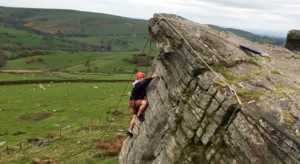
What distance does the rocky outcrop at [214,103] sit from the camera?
17.1 metres

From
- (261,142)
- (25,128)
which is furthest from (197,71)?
(25,128)

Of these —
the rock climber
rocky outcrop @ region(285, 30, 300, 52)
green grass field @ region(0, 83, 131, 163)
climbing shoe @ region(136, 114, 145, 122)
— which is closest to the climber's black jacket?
the rock climber

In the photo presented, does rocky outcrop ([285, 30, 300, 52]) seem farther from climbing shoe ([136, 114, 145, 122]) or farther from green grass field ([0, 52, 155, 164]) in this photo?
green grass field ([0, 52, 155, 164])

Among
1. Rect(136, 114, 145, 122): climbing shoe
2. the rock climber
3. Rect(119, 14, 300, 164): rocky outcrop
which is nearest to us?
Rect(119, 14, 300, 164): rocky outcrop

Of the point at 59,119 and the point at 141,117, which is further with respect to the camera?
the point at 59,119

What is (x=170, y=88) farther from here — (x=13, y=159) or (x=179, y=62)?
(x=13, y=159)

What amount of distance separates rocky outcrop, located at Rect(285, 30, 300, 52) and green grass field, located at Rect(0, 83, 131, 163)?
60.1 feet

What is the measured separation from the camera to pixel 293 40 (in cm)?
3362

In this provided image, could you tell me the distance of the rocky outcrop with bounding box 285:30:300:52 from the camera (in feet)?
108

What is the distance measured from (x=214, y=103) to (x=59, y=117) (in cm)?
4660

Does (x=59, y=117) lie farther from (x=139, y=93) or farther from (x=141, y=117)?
(x=141, y=117)

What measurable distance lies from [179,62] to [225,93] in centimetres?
499

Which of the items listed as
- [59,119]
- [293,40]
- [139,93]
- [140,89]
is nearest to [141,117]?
[139,93]

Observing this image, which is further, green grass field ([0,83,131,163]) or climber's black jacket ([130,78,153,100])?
green grass field ([0,83,131,163])
